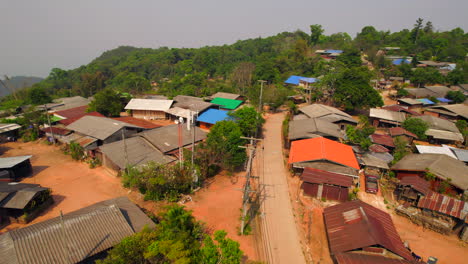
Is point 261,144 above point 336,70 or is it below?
below

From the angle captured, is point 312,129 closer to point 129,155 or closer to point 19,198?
point 129,155

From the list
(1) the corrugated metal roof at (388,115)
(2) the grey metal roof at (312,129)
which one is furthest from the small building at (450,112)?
(2) the grey metal roof at (312,129)

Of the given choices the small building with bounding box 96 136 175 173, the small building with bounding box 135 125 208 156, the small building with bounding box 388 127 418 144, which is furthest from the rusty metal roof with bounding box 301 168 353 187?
the small building with bounding box 388 127 418 144

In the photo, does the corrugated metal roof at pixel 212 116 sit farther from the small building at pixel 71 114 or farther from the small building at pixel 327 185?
the small building at pixel 327 185

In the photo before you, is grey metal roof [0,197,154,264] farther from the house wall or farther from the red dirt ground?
the house wall

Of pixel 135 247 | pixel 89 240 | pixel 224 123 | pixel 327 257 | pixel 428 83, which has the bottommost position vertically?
pixel 327 257

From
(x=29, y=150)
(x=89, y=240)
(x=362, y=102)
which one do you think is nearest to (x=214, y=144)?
(x=89, y=240)

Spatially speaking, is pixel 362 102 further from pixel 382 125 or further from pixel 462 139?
pixel 462 139
